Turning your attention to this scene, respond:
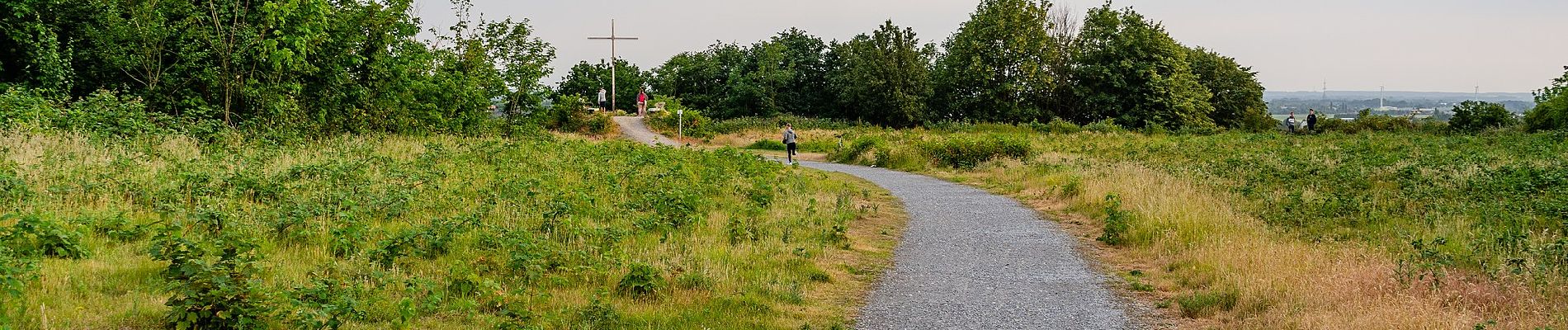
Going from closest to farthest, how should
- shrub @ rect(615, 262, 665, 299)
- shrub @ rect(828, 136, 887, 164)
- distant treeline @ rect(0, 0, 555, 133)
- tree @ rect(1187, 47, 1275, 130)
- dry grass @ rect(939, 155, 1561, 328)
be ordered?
Result: 1. dry grass @ rect(939, 155, 1561, 328)
2. shrub @ rect(615, 262, 665, 299)
3. distant treeline @ rect(0, 0, 555, 133)
4. shrub @ rect(828, 136, 887, 164)
5. tree @ rect(1187, 47, 1275, 130)

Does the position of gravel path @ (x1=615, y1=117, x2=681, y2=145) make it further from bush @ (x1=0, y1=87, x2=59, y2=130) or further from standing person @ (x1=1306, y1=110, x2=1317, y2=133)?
standing person @ (x1=1306, y1=110, x2=1317, y2=133)

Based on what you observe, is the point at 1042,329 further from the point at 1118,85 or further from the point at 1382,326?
the point at 1118,85

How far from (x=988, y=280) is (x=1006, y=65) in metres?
52.1

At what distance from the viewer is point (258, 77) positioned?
21.6m

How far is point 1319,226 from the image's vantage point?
12961 mm

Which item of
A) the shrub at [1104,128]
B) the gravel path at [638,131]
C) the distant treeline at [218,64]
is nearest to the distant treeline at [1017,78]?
the shrub at [1104,128]

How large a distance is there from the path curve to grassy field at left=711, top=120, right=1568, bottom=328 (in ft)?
1.71

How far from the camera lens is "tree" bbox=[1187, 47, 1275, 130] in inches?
2660

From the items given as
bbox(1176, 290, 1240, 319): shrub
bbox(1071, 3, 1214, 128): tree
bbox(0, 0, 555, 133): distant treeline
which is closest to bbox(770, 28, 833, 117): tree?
bbox(1071, 3, 1214, 128): tree

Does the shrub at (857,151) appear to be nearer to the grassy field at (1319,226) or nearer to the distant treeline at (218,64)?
the grassy field at (1319,226)

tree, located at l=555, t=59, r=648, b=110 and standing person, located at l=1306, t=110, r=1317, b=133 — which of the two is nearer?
standing person, located at l=1306, t=110, r=1317, b=133

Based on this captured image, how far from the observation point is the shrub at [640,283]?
820cm

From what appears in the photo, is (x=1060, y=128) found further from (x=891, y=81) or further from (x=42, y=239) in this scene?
(x=42, y=239)

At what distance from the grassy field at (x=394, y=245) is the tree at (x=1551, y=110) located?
38.7m
